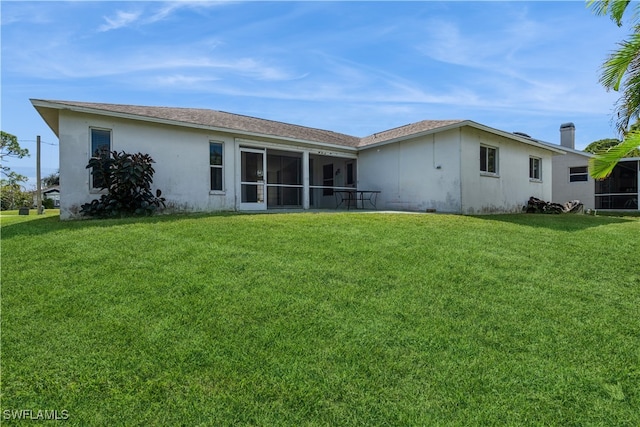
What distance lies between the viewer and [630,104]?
6.86 metres

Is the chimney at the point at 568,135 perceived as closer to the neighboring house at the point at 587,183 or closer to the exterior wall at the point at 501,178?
the neighboring house at the point at 587,183

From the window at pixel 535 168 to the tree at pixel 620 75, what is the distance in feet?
28.8

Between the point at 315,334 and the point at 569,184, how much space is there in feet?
74.9

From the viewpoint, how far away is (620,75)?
611 centimetres

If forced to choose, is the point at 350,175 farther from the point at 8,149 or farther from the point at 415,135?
the point at 8,149

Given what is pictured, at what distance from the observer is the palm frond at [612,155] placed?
15.3ft

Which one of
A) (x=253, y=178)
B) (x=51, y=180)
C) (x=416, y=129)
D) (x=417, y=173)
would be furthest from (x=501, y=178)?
(x=51, y=180)

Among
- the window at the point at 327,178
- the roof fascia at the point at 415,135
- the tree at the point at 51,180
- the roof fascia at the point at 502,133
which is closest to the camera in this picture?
the roof fascia at the point at 415,135

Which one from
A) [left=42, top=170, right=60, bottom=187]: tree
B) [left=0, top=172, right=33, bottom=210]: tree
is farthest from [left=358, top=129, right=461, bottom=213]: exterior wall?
[left=42, top=170, right=60, bottom=187]: tree

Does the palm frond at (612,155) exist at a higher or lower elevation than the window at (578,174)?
lower

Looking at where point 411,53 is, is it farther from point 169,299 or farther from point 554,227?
point 169,299

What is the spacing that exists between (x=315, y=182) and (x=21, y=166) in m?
34.9

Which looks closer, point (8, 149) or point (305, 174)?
point (305, 174)

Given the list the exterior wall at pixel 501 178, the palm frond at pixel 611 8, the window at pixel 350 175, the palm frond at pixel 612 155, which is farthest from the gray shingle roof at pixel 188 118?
the palm frond at pixel 612 155
